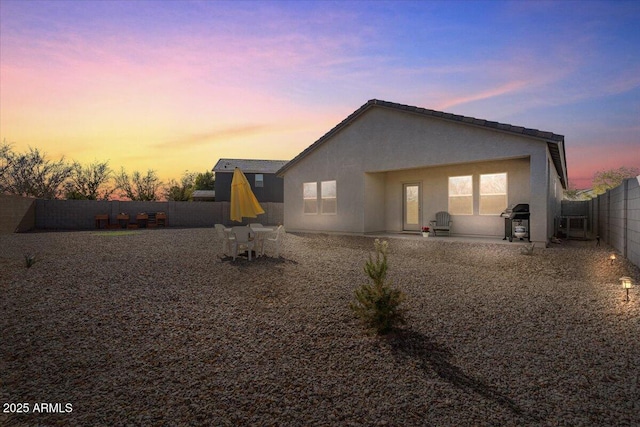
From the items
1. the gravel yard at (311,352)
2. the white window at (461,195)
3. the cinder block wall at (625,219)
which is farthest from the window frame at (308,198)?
the cinder block wall at (625,219)

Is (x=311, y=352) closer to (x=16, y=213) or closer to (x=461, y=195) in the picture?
(x=461, y=195)

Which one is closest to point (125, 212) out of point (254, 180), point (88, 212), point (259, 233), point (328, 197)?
point (88, 212)

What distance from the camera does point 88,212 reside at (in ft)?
72.9

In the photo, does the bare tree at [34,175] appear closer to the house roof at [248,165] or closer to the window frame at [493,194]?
the house roof at [248,165]

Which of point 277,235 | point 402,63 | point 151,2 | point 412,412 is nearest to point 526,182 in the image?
point 402,63

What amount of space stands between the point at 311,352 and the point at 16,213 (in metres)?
22.4

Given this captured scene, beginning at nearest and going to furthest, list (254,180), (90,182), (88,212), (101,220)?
(88,212), (101,220), (90,182), (254,180)

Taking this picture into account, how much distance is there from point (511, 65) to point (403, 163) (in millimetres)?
4813

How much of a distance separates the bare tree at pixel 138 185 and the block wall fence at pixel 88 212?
7.32 m

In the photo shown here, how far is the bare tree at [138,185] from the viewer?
2998cm

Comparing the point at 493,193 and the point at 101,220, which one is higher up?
the point at 493,193

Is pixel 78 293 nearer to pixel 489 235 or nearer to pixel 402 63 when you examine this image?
pixel 402 63

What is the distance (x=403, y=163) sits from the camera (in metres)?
13.2

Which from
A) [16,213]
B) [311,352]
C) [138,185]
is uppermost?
[138,185]
